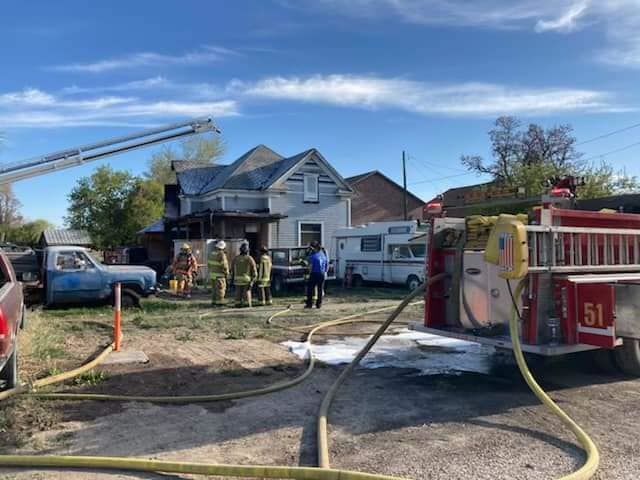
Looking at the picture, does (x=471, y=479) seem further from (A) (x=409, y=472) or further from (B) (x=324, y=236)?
(B) (x=324, y=236)

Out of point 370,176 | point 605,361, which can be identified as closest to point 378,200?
point 370,176

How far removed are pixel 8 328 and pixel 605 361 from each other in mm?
6317

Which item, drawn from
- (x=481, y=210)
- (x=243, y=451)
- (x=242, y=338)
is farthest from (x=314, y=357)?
(x=243, y=451)

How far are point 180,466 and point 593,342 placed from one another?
4.05 metres

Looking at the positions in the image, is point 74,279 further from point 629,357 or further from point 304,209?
point 304,209

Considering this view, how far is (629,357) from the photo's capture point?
257 inches

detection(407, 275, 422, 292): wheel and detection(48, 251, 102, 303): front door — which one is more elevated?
detection(48, 251, 102, 303): front door

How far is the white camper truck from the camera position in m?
19.4

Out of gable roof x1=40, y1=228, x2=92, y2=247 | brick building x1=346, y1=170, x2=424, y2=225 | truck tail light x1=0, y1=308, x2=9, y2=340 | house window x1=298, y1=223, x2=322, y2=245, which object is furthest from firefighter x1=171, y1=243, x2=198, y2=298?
gable roof x1=40, y1=228, x2=92, y2=247

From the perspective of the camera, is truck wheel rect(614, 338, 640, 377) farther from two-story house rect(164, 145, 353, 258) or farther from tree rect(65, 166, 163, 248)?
tree rect(65, 166, 163, 248)

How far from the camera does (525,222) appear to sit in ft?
18.9

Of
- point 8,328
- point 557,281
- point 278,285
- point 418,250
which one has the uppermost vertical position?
point 418,250

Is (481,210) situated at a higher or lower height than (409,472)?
higher

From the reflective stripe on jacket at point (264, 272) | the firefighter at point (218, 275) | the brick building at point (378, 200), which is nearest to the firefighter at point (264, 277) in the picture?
the reflective stripe on jacket at point (264, 272)
